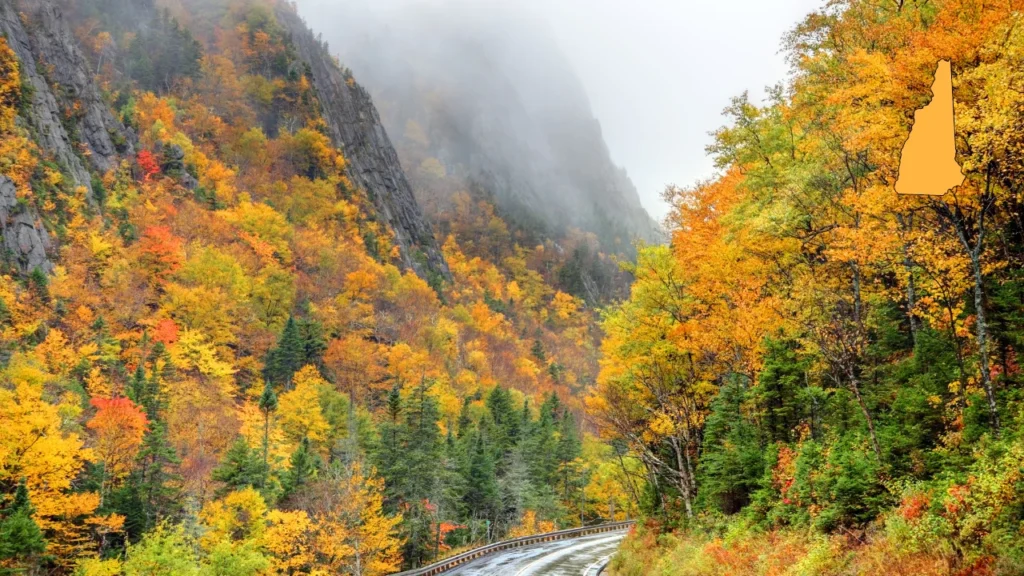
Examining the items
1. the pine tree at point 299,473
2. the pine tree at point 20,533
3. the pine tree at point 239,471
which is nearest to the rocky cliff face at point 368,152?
the pine tree at point 299,473

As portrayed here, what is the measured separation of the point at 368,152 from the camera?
130 m

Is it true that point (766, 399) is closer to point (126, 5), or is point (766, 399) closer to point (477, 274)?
point (477, 274)

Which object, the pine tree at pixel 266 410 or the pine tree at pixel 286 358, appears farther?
the pine tree at pixel 286 358

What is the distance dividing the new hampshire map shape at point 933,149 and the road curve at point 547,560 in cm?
2050

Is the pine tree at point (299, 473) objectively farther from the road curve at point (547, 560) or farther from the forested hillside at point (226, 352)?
the road curve at point (547, 560)

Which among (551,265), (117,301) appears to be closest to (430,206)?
(551,265)

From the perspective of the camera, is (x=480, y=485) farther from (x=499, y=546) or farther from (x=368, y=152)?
(x=368, y=152)

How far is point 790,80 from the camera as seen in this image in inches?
805

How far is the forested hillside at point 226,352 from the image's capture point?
3055 centimetres

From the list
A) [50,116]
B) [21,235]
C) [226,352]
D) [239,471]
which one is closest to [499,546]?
[239,471]

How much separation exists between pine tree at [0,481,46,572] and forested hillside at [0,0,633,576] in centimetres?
9

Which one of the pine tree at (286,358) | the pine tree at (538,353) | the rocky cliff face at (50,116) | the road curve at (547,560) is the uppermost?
the rocky cliff face at (50,116)

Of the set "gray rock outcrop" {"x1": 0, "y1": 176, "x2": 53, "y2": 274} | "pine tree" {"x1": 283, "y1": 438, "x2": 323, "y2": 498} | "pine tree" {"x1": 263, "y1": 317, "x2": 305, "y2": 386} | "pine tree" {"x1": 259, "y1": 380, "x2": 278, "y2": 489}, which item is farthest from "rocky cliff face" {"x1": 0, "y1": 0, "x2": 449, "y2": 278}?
"pine tree" {"x1": 283, "y1": 438, "x2": 323, "y2": 498}

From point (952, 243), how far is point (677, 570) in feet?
33.1
